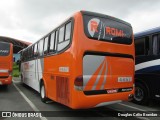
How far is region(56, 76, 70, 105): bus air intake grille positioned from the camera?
5.71 m

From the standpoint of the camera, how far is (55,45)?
696cm

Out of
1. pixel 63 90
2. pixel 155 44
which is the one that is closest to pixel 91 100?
pixel 63 90

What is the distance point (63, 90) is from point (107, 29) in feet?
7.29

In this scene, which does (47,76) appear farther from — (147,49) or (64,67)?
(147,49)

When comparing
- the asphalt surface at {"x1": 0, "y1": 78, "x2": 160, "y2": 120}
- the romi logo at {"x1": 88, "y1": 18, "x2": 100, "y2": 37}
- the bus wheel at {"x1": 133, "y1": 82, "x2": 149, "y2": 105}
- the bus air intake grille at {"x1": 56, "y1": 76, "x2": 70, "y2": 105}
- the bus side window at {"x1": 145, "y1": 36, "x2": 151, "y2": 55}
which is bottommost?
the asphalt surface at {"x1": 0, "y1": 78, "x2": 160, "y2": 120}

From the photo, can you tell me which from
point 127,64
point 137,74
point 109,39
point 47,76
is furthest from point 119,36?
point 47,76

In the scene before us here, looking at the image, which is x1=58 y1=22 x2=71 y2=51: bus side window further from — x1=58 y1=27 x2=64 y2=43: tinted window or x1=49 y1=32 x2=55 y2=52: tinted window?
x1=49 y1=32 x2=55 y2=52: tinted window

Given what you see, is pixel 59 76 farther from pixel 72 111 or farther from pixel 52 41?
pixel 52 41

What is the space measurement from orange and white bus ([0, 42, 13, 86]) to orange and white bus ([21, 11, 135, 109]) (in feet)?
16.6

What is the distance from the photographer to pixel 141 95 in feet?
26.6

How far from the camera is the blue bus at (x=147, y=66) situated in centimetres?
736

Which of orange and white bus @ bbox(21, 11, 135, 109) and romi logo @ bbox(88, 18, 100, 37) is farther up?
romi logo @ bbox(88, 18, 100, 37)

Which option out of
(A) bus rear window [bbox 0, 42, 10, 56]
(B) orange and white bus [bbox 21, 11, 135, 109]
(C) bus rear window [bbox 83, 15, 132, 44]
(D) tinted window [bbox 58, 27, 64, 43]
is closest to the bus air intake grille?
(B) orange and white bus [bbox 21, 11, 135, 109]

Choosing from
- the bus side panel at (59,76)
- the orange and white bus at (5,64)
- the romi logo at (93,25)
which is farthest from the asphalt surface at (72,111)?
the orange and white bus at (5,64)
